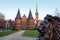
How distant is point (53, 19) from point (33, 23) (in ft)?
362

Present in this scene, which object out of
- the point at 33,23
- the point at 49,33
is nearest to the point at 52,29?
the point at 49,33

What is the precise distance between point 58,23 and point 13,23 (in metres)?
113

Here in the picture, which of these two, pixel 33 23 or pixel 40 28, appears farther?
pixel 33 23

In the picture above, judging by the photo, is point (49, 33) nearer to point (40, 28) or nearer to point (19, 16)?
point (40, 28)

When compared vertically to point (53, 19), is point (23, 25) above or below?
below

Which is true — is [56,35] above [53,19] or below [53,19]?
below

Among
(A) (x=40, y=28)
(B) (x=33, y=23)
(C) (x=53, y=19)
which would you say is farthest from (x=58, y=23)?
(B) (x=33, y=23)

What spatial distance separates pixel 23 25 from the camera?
12225 cm

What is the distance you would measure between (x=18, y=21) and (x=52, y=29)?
113m

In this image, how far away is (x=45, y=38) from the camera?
9250mm

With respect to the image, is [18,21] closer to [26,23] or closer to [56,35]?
[26,23]

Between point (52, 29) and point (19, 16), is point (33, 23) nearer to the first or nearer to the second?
point (19, 16)

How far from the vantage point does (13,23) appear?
12138 cm

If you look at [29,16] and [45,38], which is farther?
[29,16]
